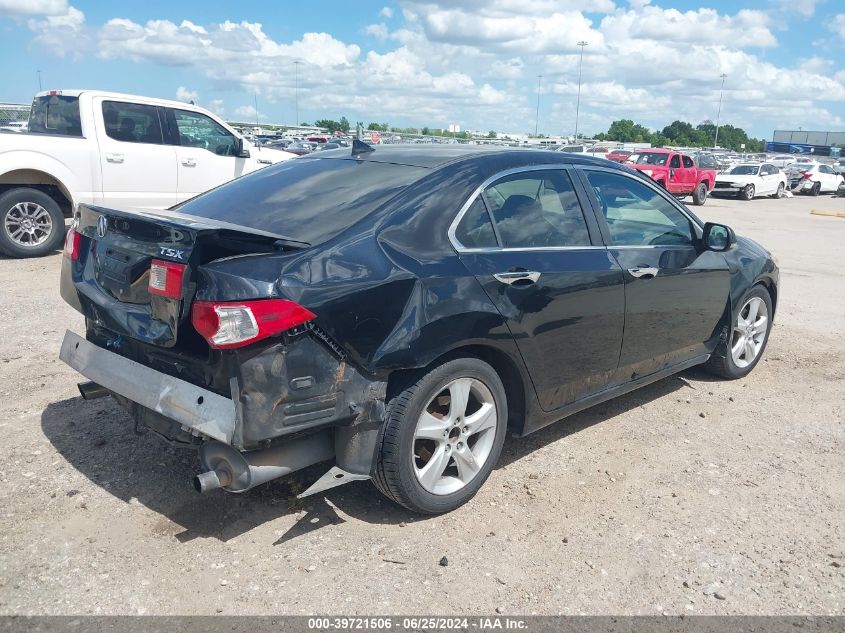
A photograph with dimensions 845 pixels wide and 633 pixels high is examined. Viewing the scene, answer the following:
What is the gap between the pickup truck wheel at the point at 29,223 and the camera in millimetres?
9039

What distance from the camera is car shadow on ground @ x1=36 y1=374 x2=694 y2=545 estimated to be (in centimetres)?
346

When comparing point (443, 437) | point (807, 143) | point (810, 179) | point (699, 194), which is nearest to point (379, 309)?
point (443, 437)

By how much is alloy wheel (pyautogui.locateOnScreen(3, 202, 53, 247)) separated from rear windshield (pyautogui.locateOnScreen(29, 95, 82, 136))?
3.55 ft

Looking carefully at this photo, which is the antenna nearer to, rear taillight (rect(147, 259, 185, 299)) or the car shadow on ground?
rear taillight (rect(147, 259, 185, 299))

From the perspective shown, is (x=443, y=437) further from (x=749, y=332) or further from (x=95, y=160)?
(x=95, y=160)

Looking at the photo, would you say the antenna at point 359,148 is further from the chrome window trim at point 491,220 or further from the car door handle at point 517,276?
the car door handle at point 517,276

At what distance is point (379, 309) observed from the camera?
311 centimetres

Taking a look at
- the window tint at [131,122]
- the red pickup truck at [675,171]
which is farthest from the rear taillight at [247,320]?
the red pickup truck at [675,171]

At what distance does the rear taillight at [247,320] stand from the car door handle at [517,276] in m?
1.13

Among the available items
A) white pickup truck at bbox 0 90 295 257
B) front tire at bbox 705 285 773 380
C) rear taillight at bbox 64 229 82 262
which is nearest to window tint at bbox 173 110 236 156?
white pickup truck at bbox 0 90 295 257

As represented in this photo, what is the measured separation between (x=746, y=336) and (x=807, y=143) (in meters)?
99.8

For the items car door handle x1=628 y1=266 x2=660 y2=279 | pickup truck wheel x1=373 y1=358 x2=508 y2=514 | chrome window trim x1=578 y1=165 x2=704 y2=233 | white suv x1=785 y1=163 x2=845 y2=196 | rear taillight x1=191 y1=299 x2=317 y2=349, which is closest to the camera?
rear taillight x1=191 y1=299 x2=317 y2=349

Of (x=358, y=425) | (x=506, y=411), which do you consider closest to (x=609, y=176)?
(x=506, y=411)

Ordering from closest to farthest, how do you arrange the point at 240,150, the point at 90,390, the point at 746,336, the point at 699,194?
the point at 90,390
the point at 746,336
the point at 240,150
the point at 699,194
